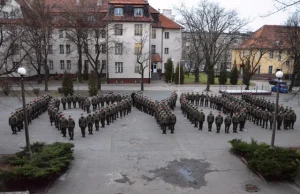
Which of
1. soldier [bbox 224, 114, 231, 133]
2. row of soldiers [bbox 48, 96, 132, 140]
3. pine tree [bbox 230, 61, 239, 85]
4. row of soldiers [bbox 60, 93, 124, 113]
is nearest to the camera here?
row of soldiers [bbox 48, 96, 132, 140]

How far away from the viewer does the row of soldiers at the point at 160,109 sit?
55.0 feet

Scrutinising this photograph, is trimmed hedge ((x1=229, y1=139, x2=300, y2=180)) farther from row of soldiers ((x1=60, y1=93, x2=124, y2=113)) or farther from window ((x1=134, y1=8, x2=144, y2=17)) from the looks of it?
window ((x1=134, y1=8, x2=144, y2=17))

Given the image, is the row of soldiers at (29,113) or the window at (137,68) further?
the window at (137,68)

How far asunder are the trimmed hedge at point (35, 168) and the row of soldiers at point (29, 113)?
5.80m

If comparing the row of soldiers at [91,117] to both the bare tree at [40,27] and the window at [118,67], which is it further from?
the window at [118,67]

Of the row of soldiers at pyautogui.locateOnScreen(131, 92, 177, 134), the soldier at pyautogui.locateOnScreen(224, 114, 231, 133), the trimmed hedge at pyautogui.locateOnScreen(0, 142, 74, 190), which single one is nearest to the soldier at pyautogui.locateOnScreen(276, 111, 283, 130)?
the soldier at pyautogui.locateOnScreen(224, 114, 231, 133)

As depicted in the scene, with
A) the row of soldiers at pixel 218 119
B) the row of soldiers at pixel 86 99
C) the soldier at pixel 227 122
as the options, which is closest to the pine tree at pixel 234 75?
the row of soldiers at pixel 86 99

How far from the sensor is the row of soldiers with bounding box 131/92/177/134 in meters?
16.8

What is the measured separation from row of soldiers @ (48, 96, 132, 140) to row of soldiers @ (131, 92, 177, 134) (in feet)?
4.40

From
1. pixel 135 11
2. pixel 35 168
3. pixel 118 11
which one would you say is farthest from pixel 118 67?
pixel 35 168

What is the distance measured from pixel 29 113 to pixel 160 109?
882cm

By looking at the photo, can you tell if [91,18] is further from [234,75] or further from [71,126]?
[71,126]

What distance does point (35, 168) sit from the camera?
948 centimetres

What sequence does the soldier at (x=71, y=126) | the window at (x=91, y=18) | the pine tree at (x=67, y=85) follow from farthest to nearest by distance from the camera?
the window at (x=91, y=18) → the pine tree at (x=67, y=85) → the soldier at (x=71, y=126)
